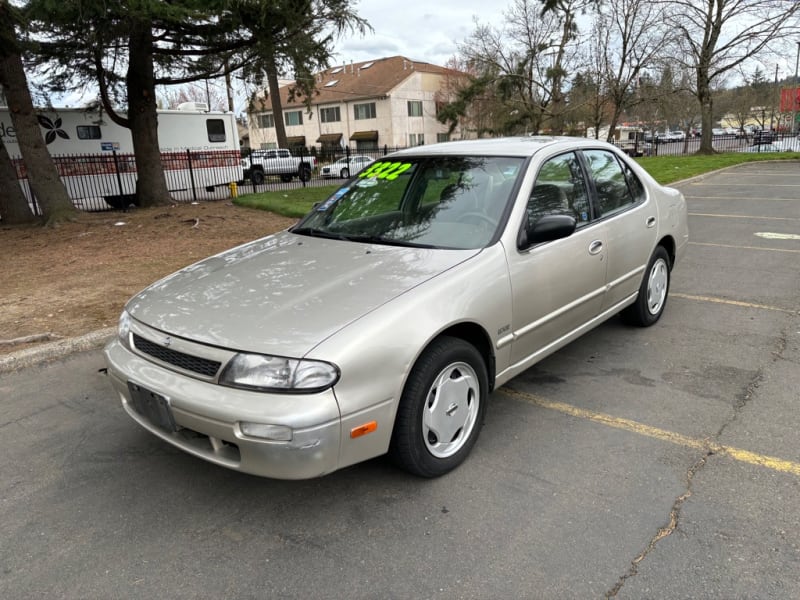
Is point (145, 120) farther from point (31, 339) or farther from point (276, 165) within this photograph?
point (276, 165)

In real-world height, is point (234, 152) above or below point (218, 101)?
below

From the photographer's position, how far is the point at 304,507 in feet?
9.16

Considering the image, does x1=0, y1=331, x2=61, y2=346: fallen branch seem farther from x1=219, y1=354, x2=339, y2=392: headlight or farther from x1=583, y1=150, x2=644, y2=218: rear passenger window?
x1=583, y1=150, x2=644, y2=218: rear passenger window

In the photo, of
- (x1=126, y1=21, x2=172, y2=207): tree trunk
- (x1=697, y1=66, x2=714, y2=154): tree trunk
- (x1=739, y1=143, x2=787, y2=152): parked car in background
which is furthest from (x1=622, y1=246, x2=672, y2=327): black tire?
(x1=739, y1=143, x2=787, y2=152): parked car in background

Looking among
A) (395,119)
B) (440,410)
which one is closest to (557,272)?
(440,410)

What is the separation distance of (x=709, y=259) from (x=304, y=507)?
681cm

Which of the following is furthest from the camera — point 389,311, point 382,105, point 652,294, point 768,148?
point 382,105

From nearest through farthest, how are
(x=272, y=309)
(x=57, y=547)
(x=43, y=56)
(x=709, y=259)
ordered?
(x=57, y=547) < (x=272, y=309) < (x=709, y=259) < (x=43, y=56)

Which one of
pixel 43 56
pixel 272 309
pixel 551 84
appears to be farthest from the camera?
pixel 551 84

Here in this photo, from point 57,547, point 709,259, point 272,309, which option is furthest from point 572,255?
point 709,259

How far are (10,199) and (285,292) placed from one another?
12.4 m

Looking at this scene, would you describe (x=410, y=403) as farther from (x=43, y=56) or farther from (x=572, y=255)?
(x=43, y=56)

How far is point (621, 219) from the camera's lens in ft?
14.2

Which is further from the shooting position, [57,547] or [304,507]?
[304,507]
